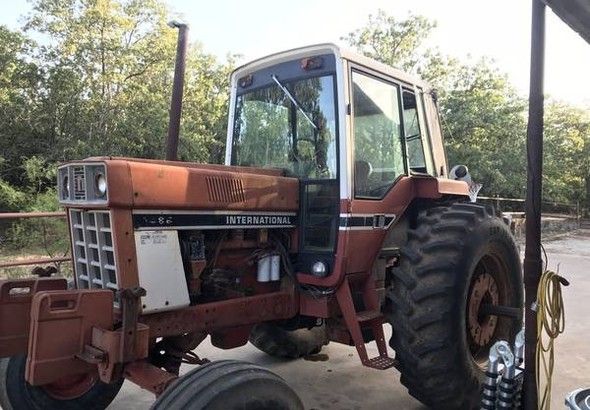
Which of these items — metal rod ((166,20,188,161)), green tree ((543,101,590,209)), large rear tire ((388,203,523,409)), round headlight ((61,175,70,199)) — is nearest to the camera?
round headlight ((61,175,70,199))

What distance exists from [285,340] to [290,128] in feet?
6.81

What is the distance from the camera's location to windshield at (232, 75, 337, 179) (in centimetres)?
377

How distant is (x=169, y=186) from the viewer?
3061mm

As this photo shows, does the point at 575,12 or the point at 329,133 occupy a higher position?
the point at 575,12

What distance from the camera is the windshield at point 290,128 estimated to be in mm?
3770

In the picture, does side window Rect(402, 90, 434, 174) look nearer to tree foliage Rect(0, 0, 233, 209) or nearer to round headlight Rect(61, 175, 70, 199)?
round headlight Rect(61, 175, 70, 199)

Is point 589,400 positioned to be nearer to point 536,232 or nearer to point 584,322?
point 536,232

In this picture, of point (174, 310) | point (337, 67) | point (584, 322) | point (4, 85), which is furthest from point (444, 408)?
point (4, 85)

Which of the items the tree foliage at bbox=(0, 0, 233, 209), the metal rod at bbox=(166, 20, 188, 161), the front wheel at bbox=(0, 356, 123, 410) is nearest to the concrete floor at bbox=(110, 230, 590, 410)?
the front wheel at bbox=(0, 356, 123, 410)

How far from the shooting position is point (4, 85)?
1537 centimetres

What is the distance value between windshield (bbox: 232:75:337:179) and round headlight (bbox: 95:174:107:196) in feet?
4.85

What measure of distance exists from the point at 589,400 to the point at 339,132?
210 cm

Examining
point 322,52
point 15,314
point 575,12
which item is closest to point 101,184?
point 15,314

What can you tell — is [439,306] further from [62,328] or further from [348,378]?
[62,328]
